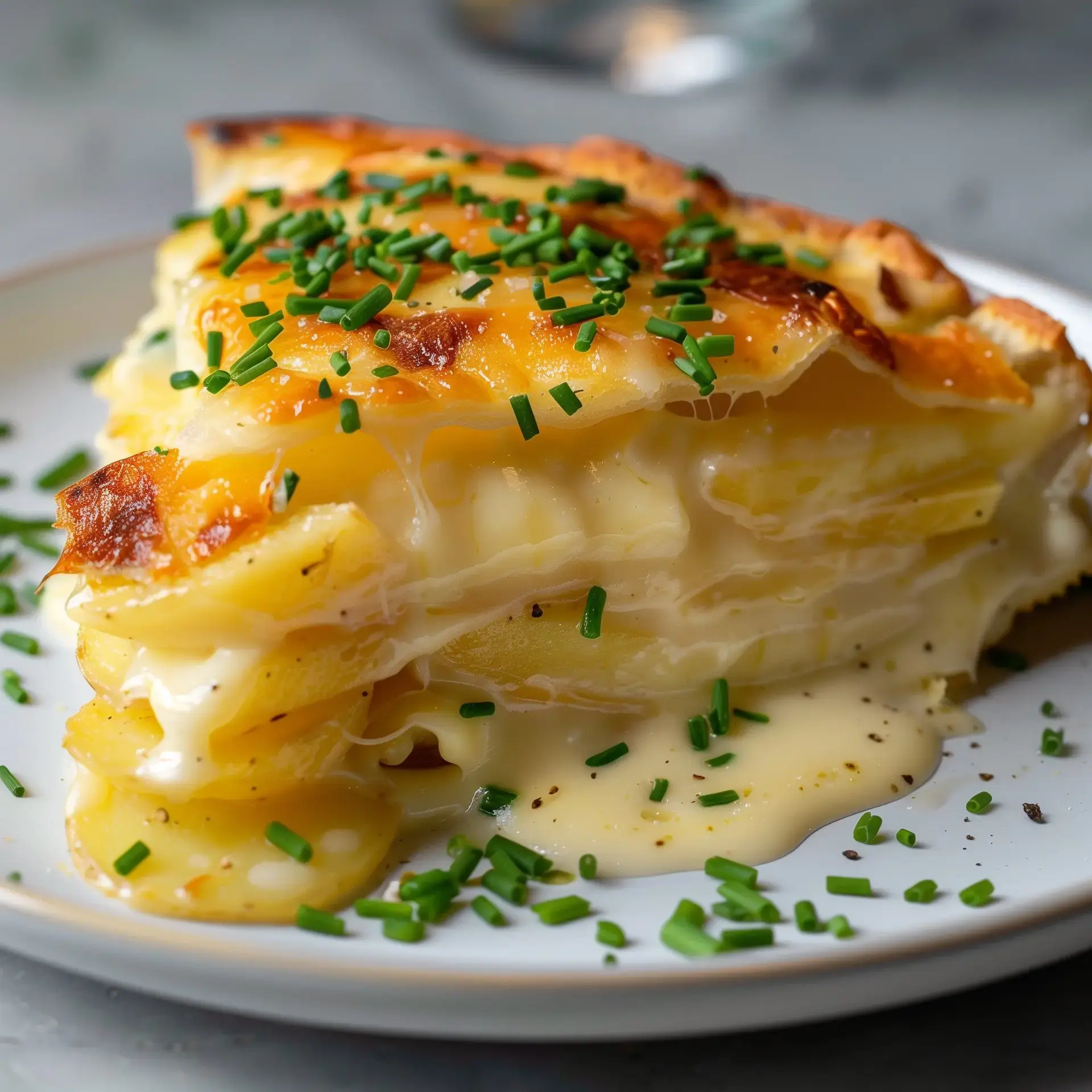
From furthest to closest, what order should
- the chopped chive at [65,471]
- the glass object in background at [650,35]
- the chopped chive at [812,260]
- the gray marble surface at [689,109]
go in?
the glass object in background at [650,35] → the gray marble surface at [689,109] → the chopped chive at [65,471] → the chopped chive at [812,260]

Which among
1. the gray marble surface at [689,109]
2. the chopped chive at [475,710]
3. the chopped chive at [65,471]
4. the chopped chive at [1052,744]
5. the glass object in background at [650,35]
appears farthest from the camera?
the glass object in background at [650,35]

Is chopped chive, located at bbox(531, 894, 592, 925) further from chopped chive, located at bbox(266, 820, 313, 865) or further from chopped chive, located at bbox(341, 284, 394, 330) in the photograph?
chopped chive, located at bbox(341, 284, 394, 330)

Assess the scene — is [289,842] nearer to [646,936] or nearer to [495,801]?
[495,801]

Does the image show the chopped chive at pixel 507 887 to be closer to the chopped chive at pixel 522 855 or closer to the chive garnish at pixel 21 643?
the chopped chive at pixel 522 855

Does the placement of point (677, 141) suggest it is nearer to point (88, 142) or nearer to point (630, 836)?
point (88, 142)

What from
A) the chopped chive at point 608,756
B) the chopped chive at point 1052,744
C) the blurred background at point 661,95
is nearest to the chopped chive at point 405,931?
the chopped chive at point 608,756

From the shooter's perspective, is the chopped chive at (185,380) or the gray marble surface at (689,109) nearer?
the chopped chive at (185,380)
